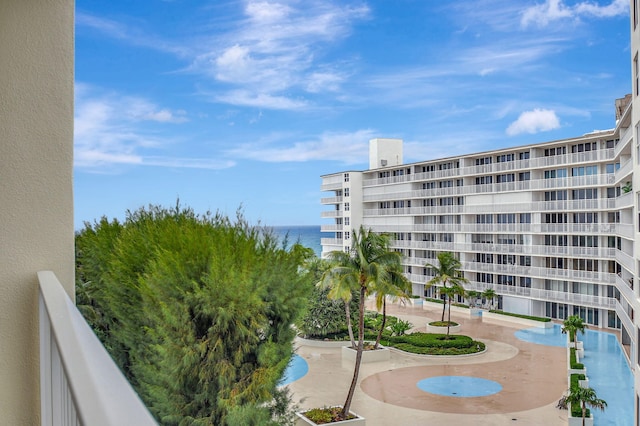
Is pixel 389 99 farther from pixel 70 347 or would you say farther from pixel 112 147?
pixel 70 347

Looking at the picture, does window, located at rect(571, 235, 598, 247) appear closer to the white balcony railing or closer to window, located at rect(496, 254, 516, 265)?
window, located at rect(496, 254, 516, 265)

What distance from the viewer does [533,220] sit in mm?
31062

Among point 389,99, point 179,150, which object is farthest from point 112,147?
point 389,99

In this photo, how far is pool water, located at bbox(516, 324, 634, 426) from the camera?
15.0 metres

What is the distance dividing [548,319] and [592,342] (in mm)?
3824

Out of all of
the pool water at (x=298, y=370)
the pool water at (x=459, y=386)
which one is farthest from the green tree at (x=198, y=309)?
the pool water at (x=298, y=370)

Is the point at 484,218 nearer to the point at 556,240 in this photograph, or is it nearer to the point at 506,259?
the point at 506,259

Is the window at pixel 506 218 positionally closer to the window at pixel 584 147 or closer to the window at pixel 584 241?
the window at pixel 584 241

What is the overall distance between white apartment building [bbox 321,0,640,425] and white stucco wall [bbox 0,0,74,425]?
67.0 ft

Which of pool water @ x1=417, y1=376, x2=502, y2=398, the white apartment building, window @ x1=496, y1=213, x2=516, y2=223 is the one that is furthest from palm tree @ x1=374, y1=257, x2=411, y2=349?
window @ x1=496, y1=213, x2=516, y2=223

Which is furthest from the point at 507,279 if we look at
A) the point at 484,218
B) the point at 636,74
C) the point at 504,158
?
the point at 636,74

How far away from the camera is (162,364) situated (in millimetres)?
5730

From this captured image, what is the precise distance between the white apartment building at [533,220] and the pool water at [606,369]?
1.21 meters

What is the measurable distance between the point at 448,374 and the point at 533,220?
583 inches
